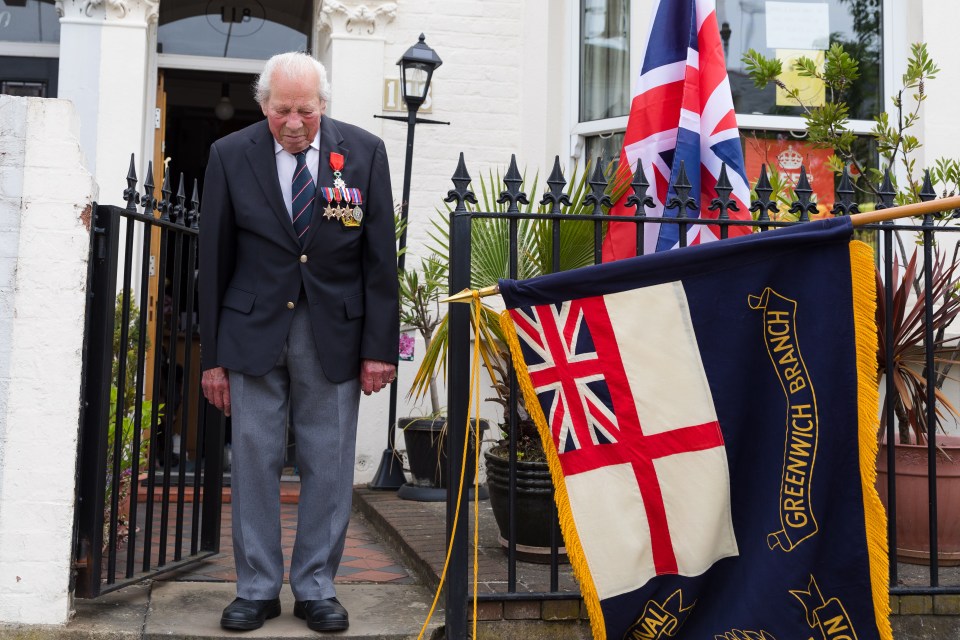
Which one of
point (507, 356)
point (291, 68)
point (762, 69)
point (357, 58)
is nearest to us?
point (291, 68)

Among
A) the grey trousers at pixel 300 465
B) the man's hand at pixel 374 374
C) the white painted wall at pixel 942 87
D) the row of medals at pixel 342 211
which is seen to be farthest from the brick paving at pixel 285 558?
the white painted wall at pixel 942 87

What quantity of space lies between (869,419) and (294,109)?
6.40 ft

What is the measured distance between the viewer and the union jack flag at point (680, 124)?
4191 millimetres

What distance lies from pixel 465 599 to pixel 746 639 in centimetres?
88

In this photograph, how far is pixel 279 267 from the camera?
3303 millimetres

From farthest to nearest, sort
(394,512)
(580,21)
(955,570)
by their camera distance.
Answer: (580,21) → (394,512) → (955,570)

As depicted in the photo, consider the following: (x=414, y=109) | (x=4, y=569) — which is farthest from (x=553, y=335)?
(x=414, y=109)

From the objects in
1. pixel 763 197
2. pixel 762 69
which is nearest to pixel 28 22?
pixel 762 69

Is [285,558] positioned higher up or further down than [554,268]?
further down

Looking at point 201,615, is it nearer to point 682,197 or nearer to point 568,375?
point 568,375

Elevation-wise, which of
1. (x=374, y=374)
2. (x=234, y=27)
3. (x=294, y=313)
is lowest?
(x=374, y=374)

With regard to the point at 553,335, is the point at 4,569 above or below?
below

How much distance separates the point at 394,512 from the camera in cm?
514

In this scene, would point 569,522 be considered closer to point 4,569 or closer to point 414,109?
point 4,569
